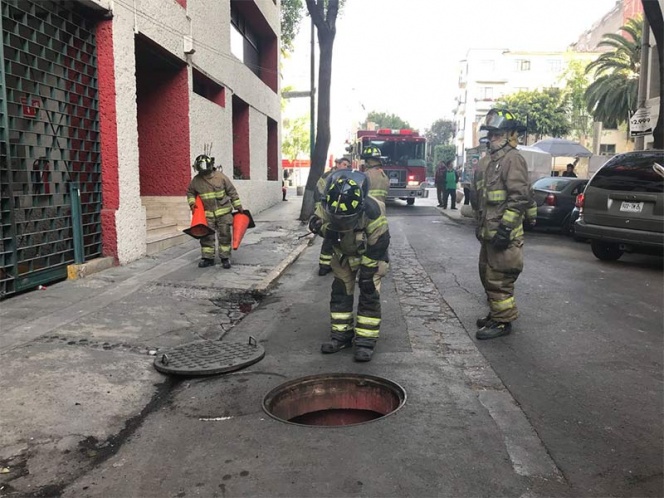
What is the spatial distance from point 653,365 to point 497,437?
2069 mm

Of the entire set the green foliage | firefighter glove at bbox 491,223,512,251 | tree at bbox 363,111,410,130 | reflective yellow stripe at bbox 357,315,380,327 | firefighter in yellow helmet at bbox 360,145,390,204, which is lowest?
reflective yellow stripe at bbox 357,315,380,327

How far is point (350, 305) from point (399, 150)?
17.6m

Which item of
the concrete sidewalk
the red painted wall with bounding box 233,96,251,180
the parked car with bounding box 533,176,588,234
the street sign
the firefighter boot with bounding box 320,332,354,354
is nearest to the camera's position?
the concrete sidewalk

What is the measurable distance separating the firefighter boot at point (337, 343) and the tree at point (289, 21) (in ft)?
87.6

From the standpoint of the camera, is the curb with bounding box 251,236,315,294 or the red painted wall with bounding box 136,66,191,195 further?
the red painted wall with bounding box 136,66,191,195

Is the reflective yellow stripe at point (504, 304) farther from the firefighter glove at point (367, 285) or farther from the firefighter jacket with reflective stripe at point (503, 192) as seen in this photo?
the firefighter glove at point (367, 285)

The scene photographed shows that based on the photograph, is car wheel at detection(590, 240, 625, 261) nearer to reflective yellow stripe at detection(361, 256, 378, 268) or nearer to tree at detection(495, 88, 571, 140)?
reflective yellow stripe at detection(361, 256, 378, 268)

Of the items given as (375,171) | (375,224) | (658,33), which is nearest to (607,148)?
(658,33)

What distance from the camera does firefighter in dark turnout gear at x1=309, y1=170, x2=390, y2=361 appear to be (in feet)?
14.3

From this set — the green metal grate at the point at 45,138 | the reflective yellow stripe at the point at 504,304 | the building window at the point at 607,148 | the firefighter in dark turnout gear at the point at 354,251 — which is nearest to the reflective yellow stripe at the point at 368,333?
the firefighter in dark turnout gear at the point at 354,251

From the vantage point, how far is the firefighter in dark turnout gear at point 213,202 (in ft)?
27.0

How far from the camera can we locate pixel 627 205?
843cm

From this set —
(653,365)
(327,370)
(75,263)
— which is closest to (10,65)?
(75,263)

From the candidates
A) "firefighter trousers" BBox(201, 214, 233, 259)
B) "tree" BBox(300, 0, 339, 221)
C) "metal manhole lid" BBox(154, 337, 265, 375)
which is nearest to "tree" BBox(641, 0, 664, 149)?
"tree" BBox(300, 0, 339, 221)
